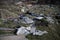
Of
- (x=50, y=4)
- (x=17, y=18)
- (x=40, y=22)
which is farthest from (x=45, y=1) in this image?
(x=40, y=22)

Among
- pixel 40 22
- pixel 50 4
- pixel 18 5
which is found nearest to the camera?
pixel 40 22

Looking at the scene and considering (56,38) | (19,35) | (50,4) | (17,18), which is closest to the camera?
(56,38)

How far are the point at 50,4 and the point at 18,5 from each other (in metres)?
1.92

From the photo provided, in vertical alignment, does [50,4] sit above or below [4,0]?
below

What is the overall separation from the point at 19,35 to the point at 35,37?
1.43 feet

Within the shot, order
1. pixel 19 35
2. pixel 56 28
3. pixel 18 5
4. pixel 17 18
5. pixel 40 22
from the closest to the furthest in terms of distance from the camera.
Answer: pixel 19 35, pixel 56 28, pixel 40 22, pixel 17 18, pixel 18 5

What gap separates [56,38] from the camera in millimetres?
3799

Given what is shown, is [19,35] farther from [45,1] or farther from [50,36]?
[45,1]

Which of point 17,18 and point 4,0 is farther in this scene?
point 4,0

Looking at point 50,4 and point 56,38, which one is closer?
point 56,38

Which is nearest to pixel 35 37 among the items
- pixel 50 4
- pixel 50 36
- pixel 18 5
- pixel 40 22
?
pixel 50 36

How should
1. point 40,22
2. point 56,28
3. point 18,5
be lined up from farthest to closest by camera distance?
point 18,5 < point 40,22 < point 56,28

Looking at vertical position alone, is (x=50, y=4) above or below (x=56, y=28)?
below

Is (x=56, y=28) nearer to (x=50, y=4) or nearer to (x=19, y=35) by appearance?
(x=19, y=35)
